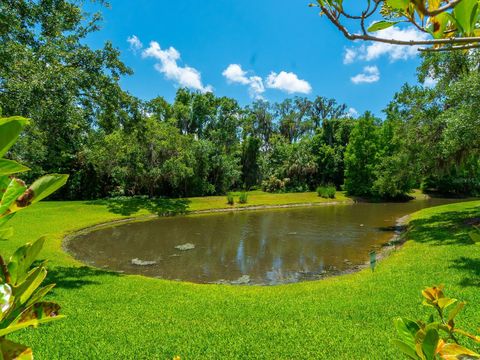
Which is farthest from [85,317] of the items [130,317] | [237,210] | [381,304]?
[237,210]

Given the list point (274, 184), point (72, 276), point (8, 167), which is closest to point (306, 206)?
point (274, 184)

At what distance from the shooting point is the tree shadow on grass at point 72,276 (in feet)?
26.2

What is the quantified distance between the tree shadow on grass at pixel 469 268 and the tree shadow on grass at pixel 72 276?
8609 mm

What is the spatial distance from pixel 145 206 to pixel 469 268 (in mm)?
20397

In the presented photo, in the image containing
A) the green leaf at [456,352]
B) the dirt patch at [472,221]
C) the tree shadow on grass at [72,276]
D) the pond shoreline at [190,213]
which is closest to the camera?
the green leaf at [456,352]

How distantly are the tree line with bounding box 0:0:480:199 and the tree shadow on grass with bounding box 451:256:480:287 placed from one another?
4878mm

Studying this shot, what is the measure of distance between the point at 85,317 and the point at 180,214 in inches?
715

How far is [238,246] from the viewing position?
48.2ft

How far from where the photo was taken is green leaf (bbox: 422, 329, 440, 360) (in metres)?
0.70

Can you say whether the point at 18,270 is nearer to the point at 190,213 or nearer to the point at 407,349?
the point at 407,349

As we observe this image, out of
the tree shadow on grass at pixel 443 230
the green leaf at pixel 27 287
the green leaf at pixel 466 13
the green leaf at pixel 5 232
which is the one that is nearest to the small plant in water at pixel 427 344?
the green leaf at pixel 466 13

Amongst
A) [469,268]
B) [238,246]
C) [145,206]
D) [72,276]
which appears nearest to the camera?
[469,268]

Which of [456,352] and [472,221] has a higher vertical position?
[456,352]

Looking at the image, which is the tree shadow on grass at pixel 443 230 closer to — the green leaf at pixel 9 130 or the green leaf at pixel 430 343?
the green leaf at pixel 430 343
